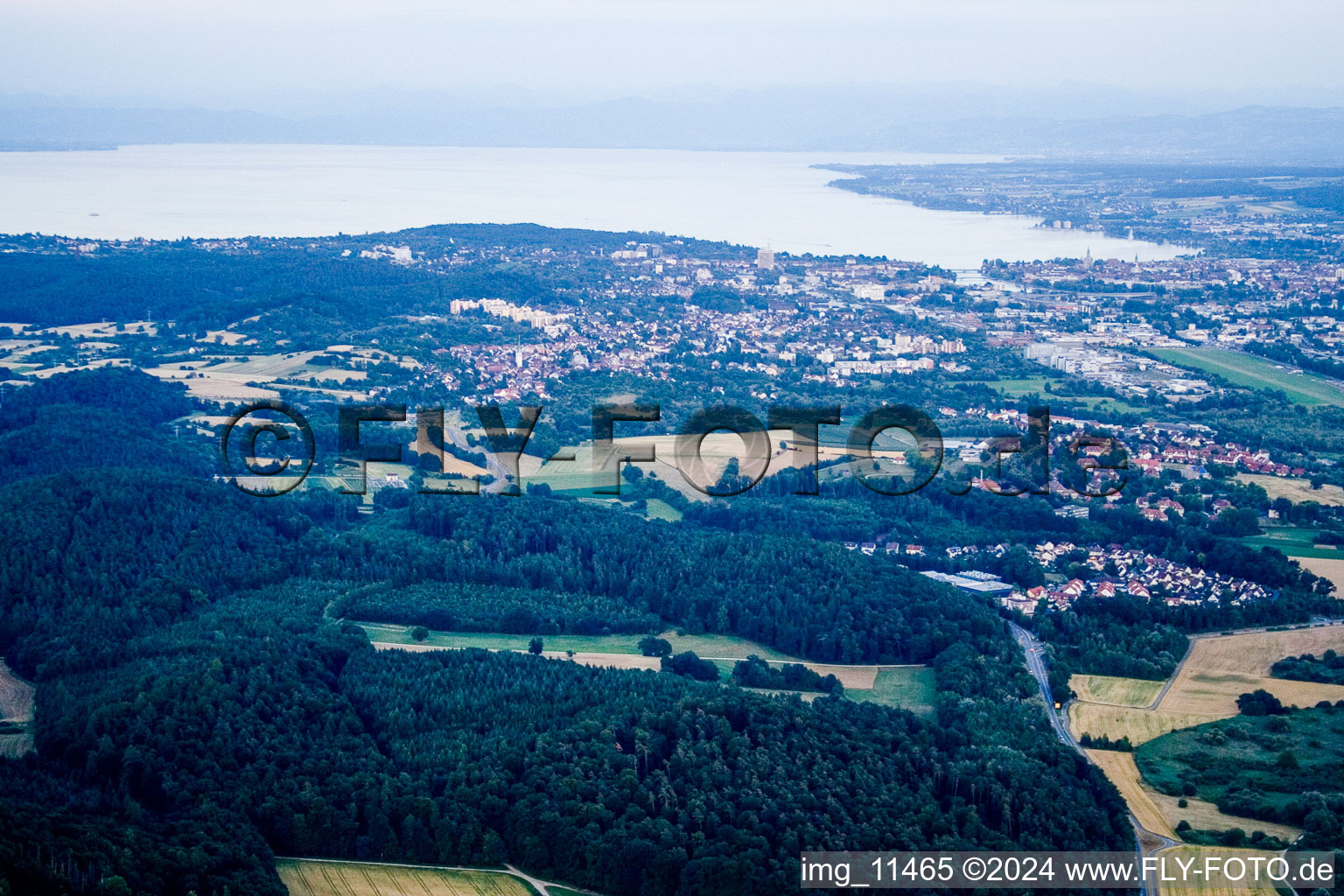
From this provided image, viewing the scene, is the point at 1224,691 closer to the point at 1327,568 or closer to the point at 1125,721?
the point at 1125,721

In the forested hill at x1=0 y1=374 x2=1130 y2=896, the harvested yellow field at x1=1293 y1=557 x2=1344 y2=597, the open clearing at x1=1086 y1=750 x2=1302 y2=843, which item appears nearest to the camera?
the forested hill at x1=0 y1=374 x2=1130 y2=896

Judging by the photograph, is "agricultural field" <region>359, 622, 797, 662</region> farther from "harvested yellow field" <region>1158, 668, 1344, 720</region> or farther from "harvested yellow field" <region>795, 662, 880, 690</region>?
"harvested yellow field" <region>1158, 668, 1344, 720</region>

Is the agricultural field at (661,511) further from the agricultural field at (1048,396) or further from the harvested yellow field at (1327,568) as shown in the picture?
the agricultural field at (1048,396)

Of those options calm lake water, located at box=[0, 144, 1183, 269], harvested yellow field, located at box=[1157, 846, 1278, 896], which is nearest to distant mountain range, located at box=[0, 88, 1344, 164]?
calm lake water, located at box=[0, 144, 1183, 269]

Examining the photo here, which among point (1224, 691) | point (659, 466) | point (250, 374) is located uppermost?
point (250, 374)

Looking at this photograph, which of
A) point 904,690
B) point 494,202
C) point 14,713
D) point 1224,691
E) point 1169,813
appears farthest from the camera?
point 494,202

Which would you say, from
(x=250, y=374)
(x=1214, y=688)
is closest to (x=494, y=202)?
(x=250, y=374)

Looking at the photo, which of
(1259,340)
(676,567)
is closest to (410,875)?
(676,567)
